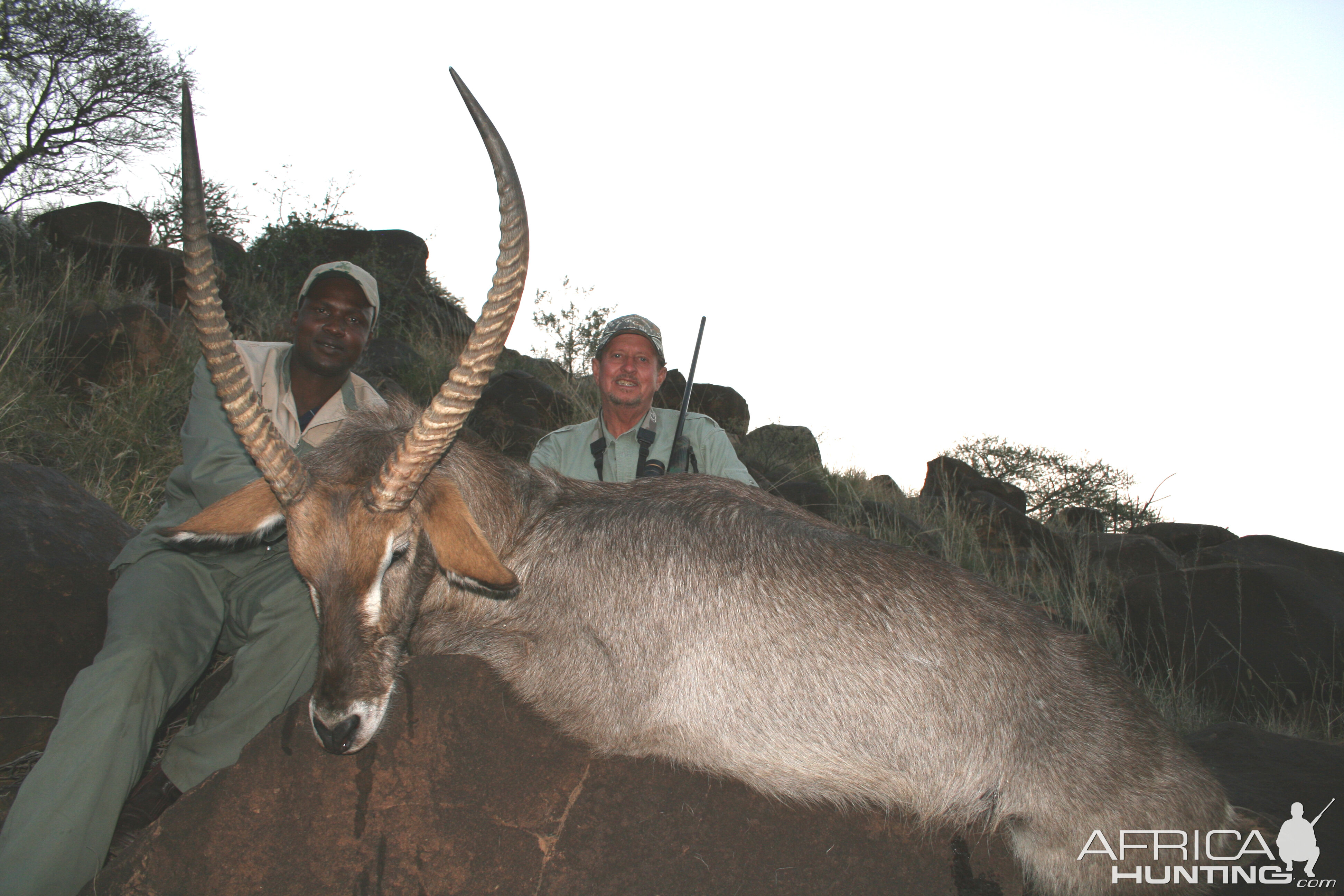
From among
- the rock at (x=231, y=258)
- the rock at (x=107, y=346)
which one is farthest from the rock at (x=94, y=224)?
the rock at (x=107, y=346)

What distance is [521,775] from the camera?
339 centimetres

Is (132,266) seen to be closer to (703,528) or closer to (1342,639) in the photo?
(703,528)

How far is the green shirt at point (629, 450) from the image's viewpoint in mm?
6742

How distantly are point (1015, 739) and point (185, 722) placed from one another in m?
4.61

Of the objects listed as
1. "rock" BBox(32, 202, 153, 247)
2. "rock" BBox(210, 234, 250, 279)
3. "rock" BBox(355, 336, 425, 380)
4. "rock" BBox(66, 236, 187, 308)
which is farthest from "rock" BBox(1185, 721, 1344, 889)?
"rock" BBox(210, 234, 250, 279)

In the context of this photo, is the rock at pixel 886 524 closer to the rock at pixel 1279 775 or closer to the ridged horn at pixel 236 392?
the rock at pixel 1279 775

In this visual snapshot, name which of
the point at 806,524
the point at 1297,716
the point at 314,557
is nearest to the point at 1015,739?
the point at 806,524

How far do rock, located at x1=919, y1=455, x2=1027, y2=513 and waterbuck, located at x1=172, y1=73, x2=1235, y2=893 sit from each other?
33.0 ft

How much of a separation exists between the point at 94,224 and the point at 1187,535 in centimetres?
1812

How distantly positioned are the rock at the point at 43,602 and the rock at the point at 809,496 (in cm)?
753

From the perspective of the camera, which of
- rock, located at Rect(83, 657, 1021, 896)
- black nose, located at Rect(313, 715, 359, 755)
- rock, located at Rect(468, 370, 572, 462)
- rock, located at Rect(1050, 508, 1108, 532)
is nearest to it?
black nose, located at Rect(313, 715, 359, 755)

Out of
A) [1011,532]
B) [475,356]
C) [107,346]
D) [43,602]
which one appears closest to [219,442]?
[43,602]

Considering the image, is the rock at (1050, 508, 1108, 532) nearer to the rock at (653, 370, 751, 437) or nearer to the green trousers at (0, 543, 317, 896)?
the rock at (653, 370, 751, 437)

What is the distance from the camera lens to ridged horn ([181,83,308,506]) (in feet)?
10.0
